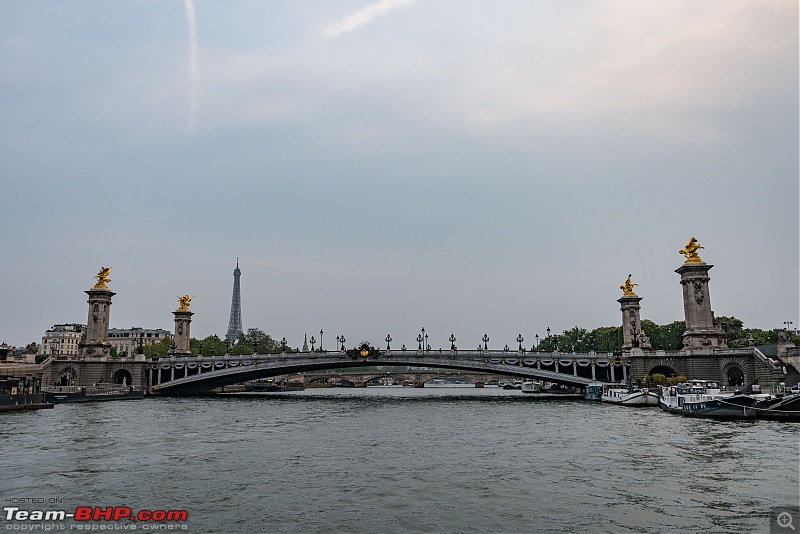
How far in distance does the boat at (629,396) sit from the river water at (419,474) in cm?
1949

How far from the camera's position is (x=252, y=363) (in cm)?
9544

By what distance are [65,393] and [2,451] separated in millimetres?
46358

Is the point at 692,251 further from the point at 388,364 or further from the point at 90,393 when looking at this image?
the point at 90,393

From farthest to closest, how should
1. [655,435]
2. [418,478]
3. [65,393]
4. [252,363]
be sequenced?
[252,363] < [65,393] < [655,435] < [418,478]

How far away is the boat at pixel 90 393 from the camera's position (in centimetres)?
7112

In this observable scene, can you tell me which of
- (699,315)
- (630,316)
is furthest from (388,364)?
(699,315)

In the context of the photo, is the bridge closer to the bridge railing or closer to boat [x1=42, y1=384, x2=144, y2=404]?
the bridge railing

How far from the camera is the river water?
18.3m

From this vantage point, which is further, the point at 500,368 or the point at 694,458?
the point at 500,368

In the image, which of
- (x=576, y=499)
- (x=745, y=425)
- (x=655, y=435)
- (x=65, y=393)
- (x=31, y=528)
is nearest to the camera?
(x=31, y=528)

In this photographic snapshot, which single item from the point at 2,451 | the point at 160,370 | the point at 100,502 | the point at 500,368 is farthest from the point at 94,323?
the point at 100,502

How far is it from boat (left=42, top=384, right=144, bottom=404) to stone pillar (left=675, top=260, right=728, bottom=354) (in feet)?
236

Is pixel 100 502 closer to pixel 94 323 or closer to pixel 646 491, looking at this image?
pixel 646 491

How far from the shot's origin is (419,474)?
2559 centimetres
